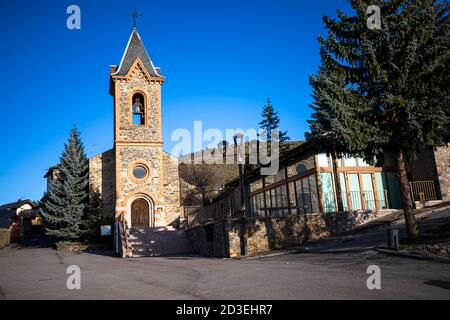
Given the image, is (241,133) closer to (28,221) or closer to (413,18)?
(413,18)

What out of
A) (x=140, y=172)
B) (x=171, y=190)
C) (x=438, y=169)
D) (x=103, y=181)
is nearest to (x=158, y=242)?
(x=171, y=190)

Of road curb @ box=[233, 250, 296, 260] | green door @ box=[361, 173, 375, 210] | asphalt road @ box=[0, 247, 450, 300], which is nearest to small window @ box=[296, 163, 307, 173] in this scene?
green door @ box=[361, 173, 375, 210]

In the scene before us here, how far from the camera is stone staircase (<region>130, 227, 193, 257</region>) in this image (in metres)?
21.0

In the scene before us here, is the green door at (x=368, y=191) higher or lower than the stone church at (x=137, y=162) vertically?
lower

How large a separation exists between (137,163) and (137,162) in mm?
73

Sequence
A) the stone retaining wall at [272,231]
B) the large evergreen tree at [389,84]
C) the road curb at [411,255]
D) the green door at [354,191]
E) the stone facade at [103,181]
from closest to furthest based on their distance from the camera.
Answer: the road curb at [411,255]
the large evergreen tree at [389,84]
the stone retaining wall at [272,231]
the green door at [354,191]
the stone facade at [103,181]

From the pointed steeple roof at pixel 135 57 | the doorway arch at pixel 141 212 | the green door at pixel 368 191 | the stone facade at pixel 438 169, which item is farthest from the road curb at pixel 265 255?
the pointed steeple roof at pixel 135 57

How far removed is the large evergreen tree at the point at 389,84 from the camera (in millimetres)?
11852

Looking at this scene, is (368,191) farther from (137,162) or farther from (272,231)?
(137,162)

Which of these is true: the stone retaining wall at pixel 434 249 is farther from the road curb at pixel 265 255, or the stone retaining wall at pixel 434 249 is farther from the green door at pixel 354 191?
the green door at pixel 354 191

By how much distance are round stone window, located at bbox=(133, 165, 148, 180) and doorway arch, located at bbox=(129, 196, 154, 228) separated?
59.0 inches
